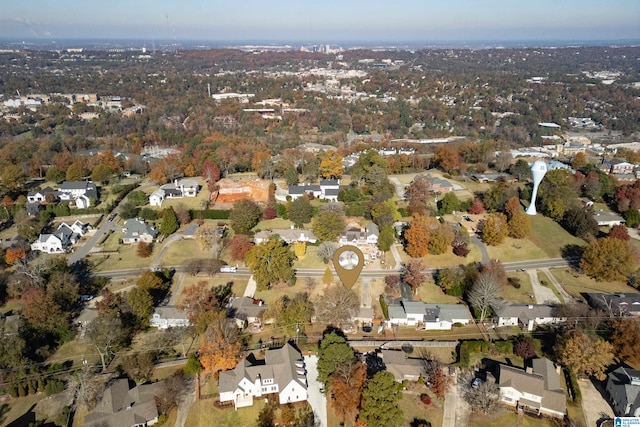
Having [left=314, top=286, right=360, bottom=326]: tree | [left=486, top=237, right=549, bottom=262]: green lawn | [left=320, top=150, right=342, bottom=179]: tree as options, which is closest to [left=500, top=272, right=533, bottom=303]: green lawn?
[left=486, top=237, right=549, bottom=262]: green lawn

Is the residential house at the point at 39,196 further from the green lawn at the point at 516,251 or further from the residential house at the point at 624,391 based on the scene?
the residential house at the point at 624,391

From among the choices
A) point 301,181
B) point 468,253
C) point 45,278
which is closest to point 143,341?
point 45,278

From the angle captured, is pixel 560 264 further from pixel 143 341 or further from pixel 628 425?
pixel 143 341

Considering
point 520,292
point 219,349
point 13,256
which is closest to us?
point 219,349

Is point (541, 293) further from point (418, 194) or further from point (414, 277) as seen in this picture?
point (418, 194)

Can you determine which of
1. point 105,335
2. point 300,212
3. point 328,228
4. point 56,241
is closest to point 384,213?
point 328,228

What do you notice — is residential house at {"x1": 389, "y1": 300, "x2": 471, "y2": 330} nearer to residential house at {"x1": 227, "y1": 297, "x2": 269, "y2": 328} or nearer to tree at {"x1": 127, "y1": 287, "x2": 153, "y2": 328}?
residential house at {"x1": 227, "y1": 297, "x2": 269, "y2": 328}
